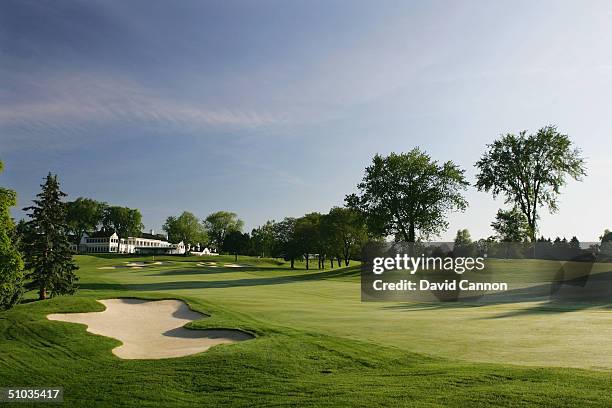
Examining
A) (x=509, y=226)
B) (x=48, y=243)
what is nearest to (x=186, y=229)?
(x=509, y=226)

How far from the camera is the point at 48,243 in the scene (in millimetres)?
31781

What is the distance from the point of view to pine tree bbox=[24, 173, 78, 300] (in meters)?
31.6

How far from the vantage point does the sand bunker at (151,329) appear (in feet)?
46.8

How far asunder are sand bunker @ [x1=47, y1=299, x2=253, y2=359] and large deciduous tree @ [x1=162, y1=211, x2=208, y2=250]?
12651 centimetres

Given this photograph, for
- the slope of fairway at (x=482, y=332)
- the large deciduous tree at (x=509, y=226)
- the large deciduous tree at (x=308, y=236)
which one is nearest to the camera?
the slope of fairway at (x=482, y=332)

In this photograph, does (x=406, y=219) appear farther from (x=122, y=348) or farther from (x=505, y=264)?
(x=122, y=348)

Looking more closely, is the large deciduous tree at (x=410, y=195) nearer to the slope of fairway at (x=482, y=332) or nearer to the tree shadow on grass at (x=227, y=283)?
the tree shadow on grass at (x=227, y=283)

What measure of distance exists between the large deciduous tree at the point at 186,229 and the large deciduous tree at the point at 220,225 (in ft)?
30.5

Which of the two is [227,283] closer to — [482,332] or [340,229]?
[482,332]

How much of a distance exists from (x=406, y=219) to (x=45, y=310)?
48.2 metres

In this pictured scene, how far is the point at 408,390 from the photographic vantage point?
930cm

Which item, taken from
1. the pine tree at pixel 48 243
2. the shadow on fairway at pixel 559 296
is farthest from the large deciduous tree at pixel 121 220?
the shadow on fairway at pixel 559 296

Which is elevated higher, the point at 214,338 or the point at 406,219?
the point at 406,219

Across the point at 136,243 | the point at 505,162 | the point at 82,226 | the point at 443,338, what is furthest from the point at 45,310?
the point at 136,243
